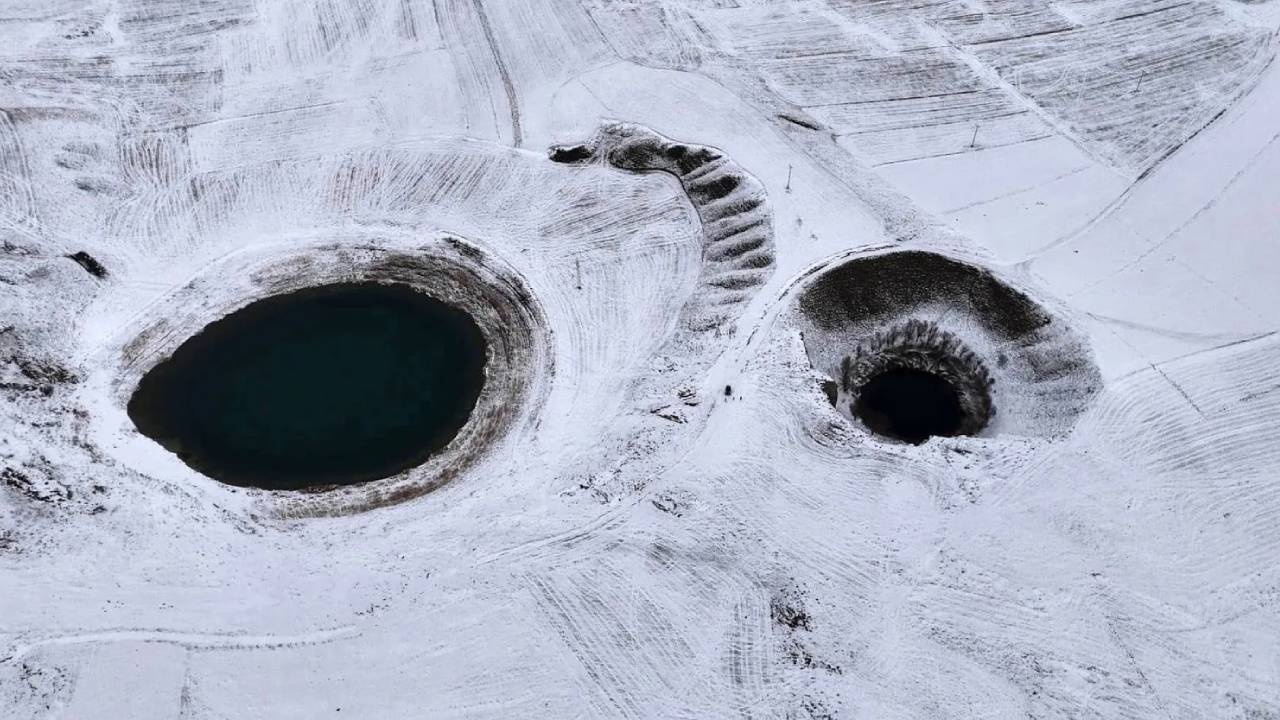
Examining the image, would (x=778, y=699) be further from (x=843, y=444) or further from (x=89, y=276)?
(x=89, y=276)

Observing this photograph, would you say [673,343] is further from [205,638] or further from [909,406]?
[205,638]

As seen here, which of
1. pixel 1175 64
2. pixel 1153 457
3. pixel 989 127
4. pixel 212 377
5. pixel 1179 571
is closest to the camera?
pixel 1179 571

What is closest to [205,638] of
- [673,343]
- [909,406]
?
[673,343]

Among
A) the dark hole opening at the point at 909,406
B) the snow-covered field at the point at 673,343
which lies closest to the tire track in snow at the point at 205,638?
the snow-covered field at the point at 673,343

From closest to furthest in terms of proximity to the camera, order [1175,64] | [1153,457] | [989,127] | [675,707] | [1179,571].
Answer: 1. [675,707]
2. [1179,571]
3. [1153,457]
4. [989,127]
5. [1175,64]

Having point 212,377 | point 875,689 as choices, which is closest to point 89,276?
point 212,377

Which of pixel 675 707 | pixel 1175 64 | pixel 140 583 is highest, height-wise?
pixel 1175 64
